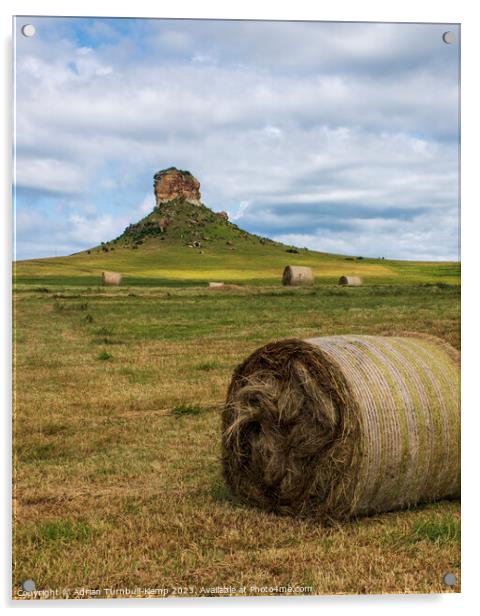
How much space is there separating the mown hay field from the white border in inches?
8.0

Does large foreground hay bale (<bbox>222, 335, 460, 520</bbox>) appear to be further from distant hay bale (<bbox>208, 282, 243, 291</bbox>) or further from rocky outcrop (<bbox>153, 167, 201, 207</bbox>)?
distant hay bale (<bbox>208, 282, 243, 291</bbox>)

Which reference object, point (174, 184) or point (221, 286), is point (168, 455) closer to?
point (174, 184)

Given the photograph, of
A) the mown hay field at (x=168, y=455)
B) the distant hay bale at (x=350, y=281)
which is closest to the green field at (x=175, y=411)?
the mown hay field at (x=168, y=455)

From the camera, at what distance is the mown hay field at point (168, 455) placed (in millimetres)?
4875

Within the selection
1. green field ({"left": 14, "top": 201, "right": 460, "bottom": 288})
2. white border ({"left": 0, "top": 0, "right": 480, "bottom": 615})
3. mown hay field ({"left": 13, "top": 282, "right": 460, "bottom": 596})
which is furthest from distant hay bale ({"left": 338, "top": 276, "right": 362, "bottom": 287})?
white border ({"left": 0, "top": 0, "right": 480, "bottom": 615})

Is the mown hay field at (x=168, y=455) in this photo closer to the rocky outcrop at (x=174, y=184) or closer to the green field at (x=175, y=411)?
the green field at (x=175, y=411)

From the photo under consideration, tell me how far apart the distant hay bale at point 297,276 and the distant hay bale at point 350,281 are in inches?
14.9

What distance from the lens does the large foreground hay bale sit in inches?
199

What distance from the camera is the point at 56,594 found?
16.6 ft

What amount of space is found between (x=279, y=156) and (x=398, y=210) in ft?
3.94

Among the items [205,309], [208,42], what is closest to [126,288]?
[205,309]
